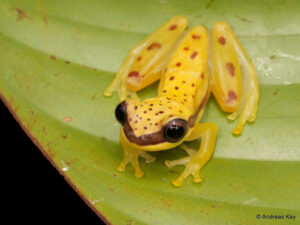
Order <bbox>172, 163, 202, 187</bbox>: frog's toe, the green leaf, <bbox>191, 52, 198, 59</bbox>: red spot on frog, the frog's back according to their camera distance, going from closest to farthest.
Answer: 1. the green leaf
2. <bbox>172, 163, 202, 187</bbox>: frog's toe
3. the frog's back
4. <bbox>191, 52, 198, 59</bbox>: red spot on frog

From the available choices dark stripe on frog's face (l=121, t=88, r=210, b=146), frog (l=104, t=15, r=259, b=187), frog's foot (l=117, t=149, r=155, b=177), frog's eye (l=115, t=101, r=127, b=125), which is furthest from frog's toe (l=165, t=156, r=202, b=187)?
frog's eye (l=115, t=101, r=127, b=125)

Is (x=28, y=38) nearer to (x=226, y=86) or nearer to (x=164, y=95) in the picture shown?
(x=164, y=95)

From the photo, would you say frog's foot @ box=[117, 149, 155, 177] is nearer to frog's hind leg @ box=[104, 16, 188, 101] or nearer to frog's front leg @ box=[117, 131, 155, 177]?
frog's front leg @ box=[117, 131, 155, 177]

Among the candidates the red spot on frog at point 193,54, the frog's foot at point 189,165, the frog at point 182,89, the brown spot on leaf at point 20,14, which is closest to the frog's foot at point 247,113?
the frog at point 182,89

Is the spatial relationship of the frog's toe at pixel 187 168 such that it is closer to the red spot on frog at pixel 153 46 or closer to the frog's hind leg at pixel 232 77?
the frog's hind leg at pixel 232 77

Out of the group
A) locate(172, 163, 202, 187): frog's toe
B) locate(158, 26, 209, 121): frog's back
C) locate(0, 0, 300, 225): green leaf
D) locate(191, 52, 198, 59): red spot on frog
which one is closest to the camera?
locate(0, 0, 300, 225): green leaf

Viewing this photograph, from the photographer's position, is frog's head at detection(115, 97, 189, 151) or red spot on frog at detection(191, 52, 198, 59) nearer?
frog's head at detection(115, 97, 189, 151)
